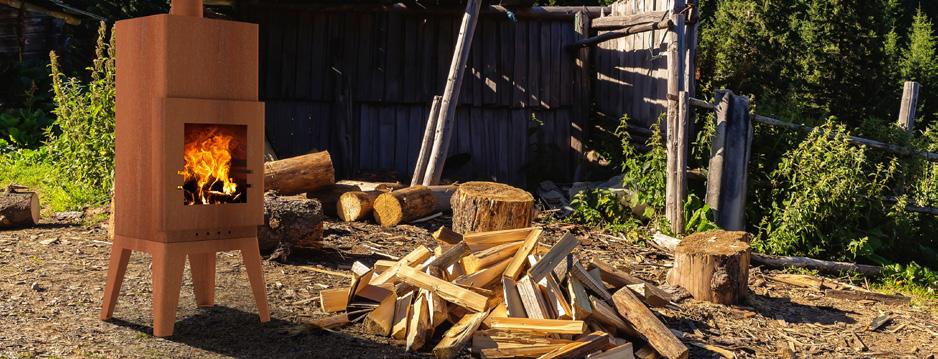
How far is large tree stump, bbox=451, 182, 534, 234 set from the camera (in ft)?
25.8

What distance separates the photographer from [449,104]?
1085cm

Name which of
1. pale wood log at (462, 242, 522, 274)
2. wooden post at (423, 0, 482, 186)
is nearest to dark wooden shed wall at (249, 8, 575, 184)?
wooden post at (423, 0, 482, 186)

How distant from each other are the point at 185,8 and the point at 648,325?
3403 mm

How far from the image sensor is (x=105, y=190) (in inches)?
382

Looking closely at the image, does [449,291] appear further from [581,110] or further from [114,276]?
[581,110]

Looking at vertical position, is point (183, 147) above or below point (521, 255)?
above

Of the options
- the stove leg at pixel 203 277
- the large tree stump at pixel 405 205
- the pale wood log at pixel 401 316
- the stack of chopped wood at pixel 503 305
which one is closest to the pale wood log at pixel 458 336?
the stack of chopped wood at pixel 503 305

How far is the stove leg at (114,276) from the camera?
222 inches

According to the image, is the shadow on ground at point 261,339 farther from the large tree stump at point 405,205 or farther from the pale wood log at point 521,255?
the large tree stump at point 405,205

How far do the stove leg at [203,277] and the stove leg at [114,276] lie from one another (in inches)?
18.2

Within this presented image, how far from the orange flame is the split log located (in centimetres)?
428

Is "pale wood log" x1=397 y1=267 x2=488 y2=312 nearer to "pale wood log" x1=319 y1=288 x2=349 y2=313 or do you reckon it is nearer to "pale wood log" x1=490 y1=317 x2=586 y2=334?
"pale wood log" x1=490 y1=317 x2=586 y2=334

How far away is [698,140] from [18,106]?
11.5 m

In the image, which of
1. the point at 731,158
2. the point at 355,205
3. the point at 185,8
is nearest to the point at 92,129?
the point at 355,205
